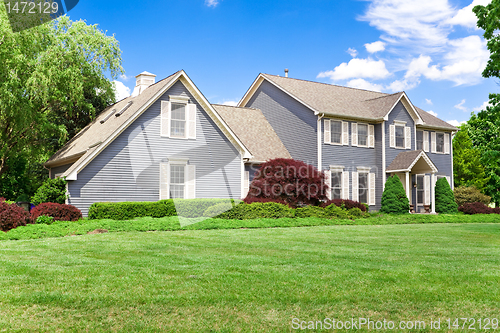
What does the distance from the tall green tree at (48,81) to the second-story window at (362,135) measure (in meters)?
16.1

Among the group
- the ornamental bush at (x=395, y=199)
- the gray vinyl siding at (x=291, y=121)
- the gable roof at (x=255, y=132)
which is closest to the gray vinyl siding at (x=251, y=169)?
the gable roof at (x=255, y=132)

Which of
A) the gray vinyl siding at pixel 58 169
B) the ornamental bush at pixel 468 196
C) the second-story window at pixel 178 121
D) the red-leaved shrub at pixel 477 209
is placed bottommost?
the red-leaved shrub at pixel 477 209

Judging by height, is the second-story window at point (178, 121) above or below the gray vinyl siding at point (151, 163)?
above

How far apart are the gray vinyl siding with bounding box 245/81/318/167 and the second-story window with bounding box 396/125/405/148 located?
609 cm

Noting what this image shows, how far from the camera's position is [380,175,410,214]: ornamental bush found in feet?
81.3

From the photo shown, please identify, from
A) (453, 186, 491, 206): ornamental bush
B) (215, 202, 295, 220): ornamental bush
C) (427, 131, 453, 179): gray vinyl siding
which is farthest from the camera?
(427, 131, 453, 179): gray vinyl siding

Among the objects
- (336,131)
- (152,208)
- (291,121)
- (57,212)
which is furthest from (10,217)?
(336,131)

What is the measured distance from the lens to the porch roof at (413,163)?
1030 inches

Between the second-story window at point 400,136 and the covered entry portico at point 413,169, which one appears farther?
the second-story window at point 400,136

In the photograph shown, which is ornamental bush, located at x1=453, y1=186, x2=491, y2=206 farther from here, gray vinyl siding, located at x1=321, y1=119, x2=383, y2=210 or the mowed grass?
the mowed grass

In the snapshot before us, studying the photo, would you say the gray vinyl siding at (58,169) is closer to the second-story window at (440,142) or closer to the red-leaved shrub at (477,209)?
the red-leaved shrub at (477,209)

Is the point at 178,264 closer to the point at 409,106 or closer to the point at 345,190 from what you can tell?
the point at 345,190

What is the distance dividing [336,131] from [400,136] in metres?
4.73

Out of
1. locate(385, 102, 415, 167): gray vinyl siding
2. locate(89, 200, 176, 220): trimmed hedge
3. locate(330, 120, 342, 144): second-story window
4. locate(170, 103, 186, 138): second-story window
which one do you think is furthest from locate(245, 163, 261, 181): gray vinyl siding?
locate(385, 102, 415, 167): gray vinyl siding
